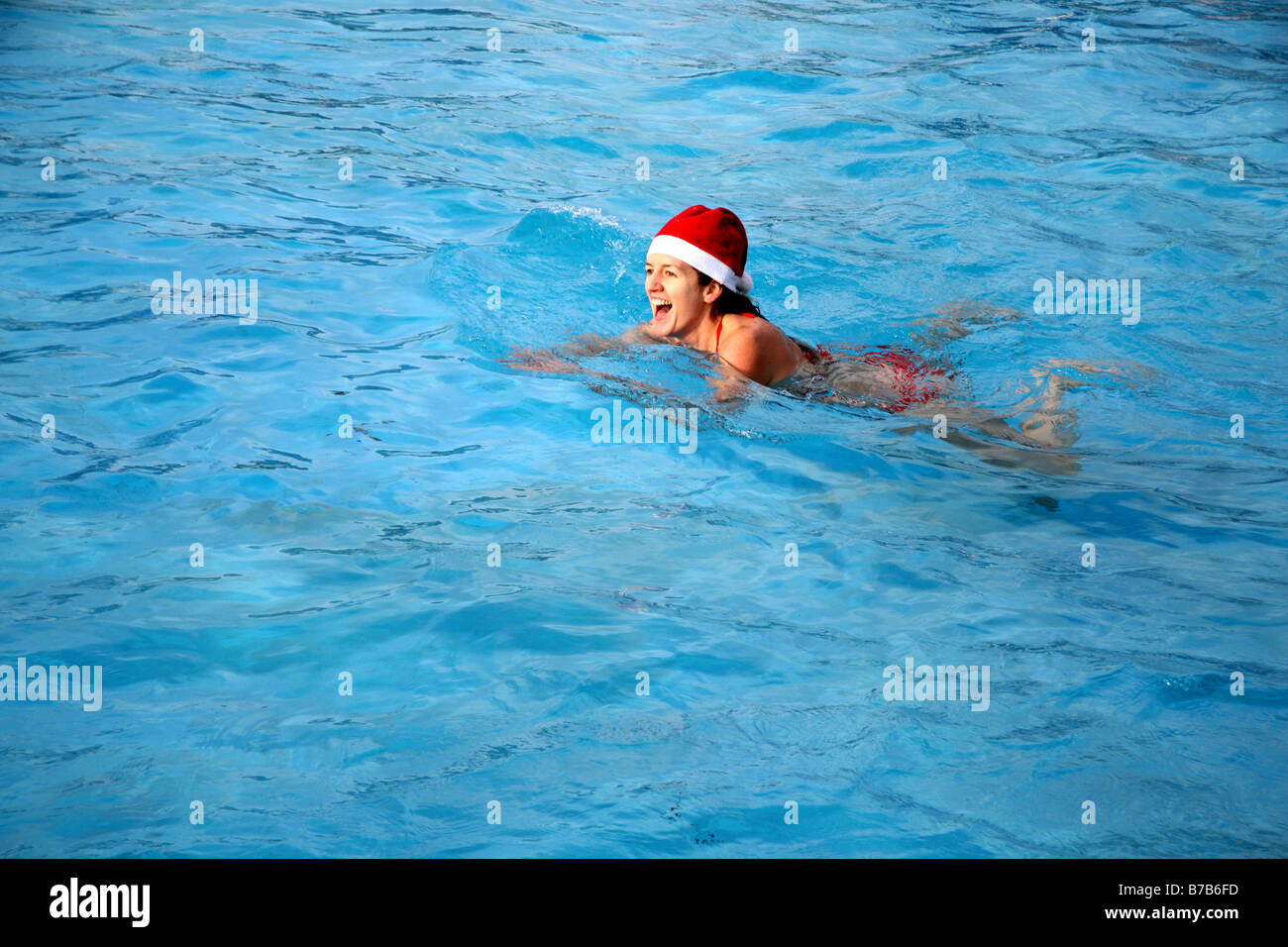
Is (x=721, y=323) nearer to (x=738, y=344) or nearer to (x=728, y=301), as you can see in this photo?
(x=728, y=301)

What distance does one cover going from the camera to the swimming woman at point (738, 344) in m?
6.13

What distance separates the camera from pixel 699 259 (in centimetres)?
630

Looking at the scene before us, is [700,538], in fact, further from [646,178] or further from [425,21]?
[425,21]

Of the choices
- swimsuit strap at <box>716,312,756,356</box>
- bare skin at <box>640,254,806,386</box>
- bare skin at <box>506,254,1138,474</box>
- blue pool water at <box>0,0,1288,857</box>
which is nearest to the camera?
blue pool water at <box>0,0,1288,857</box>

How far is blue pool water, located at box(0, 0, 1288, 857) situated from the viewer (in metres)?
3.30

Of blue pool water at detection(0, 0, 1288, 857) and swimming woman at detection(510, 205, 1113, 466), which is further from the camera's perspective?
swimming woman at detection(510, 205, 1113, 466)

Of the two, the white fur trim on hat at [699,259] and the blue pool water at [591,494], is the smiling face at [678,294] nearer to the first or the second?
the white fur trim on hat at [699,259]

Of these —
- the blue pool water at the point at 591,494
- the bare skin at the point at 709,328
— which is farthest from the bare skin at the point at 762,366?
the blue pool water at the point at 591,494

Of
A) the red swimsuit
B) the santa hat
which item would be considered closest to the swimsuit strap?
the red swimsuit

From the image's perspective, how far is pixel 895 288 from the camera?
829 cm

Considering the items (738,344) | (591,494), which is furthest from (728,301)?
(591,494)

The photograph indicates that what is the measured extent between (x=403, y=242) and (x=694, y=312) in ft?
9.08

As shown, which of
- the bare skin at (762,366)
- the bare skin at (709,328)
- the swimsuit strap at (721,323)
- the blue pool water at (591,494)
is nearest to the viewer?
the blue pool water at (591,494)

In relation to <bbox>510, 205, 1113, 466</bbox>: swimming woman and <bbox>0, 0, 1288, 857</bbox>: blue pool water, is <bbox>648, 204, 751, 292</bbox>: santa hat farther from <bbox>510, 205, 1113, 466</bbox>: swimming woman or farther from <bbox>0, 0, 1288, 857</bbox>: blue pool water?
<bbox>0, 0, 1288, 857</bbox>: blue pool water
